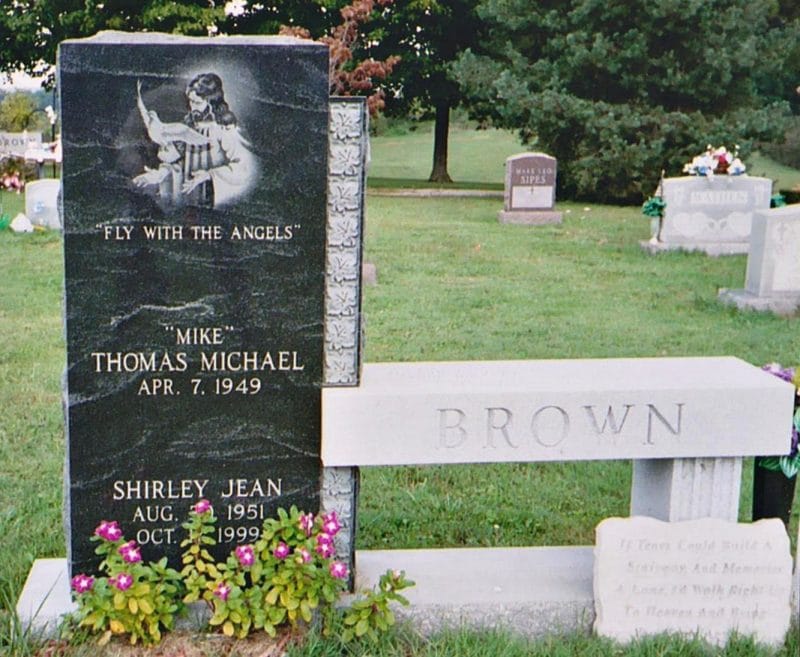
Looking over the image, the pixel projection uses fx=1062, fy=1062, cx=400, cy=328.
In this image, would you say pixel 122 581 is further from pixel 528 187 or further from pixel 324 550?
pixel 528 187

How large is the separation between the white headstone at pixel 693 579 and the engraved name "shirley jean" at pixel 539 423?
328 mm

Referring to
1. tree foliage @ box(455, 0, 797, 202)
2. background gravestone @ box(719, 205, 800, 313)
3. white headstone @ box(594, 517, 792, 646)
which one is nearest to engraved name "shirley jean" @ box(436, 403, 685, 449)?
white headstone @ box(594, 517, 792, 646)

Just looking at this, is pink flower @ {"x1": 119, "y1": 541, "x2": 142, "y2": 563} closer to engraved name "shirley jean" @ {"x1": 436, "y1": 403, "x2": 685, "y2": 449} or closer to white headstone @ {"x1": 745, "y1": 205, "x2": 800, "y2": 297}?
engraved name "shirley jean" @ {"x1": 436, "y1": 403, "x2": 685, "y2": 449}

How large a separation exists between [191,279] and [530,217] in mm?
16191

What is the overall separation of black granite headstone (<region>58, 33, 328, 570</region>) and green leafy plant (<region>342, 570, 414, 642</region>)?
0.42 m

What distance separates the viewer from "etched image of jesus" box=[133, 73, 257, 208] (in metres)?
3.40

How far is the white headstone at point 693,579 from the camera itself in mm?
3637

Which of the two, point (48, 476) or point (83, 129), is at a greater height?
point (83, 129)

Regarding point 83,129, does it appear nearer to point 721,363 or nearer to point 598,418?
point 598,418

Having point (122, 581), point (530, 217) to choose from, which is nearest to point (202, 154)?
point (122, 581)

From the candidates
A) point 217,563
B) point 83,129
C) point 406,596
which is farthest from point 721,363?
point 83,129

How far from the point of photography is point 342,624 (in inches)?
141

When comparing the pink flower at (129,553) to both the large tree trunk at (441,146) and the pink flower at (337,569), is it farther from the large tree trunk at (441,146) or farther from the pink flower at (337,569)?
the large tree trunk at (441,146)

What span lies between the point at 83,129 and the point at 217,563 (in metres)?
1.54
